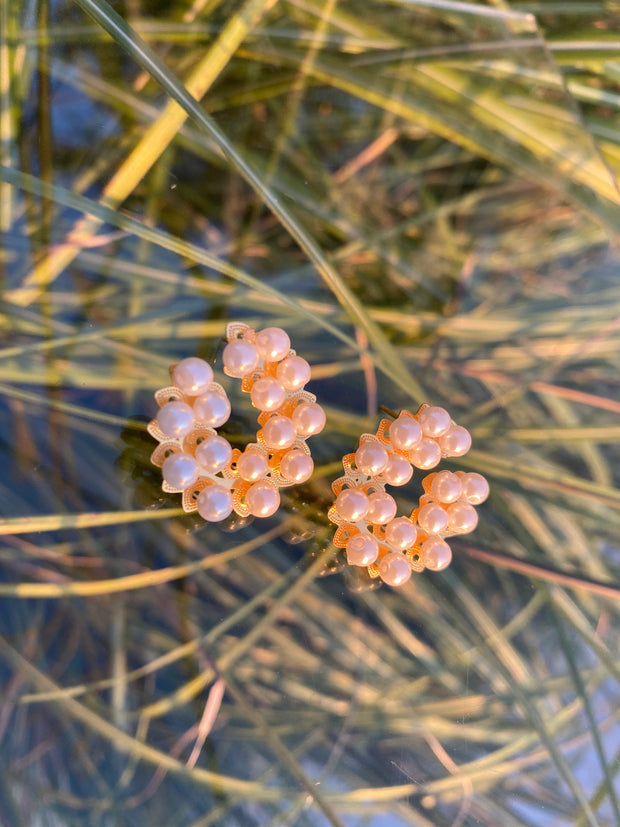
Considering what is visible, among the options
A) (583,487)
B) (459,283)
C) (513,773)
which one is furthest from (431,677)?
(459,283)

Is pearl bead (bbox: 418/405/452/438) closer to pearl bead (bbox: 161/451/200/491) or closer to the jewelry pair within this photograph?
the jewelry pair

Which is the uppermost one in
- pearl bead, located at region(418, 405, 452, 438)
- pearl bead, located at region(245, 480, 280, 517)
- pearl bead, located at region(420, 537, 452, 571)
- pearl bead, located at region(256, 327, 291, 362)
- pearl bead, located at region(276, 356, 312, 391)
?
A: pearl bead, located at region(256, 327, 291, 362)

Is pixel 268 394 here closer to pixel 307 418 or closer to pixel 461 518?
pixel 307 418

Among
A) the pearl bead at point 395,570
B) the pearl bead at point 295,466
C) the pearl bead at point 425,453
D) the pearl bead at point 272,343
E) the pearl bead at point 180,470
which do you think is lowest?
the pearl bead at point 395,570

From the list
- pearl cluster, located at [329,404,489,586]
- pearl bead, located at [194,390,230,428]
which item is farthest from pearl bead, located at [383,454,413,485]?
pearl bead, located at [194,390,230,428]

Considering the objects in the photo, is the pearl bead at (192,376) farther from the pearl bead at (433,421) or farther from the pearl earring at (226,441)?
the pearl bead at (433,421)

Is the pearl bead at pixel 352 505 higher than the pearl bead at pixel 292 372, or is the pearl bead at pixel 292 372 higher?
the pearl bead at pixel 292 372

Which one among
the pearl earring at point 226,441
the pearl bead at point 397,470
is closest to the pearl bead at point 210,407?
the pearl earring at point 226,441
